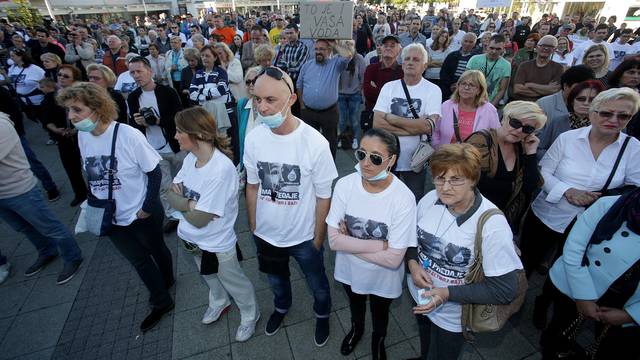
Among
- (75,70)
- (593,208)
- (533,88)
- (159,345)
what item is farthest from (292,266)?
(533,88)

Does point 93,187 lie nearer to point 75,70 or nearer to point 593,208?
point 75,70

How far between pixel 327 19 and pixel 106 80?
3306 millimetres

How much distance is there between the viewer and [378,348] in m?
2.63

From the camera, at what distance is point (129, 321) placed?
3219mm

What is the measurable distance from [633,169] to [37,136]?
11.9 meters

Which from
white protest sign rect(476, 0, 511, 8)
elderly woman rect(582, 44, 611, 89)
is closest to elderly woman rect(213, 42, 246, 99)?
elderly woman rect(582, 44, 611, 89)

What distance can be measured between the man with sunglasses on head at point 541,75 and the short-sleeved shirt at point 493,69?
0.27 metres

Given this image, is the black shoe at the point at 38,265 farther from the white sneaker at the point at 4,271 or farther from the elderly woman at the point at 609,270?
the elderly woman at the point at 609,270

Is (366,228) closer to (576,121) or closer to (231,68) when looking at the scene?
(576,121)

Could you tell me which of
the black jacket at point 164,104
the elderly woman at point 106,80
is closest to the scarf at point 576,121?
the black jacket at point 164,104

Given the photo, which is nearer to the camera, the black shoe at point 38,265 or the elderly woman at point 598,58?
the black shoe at point 38,265

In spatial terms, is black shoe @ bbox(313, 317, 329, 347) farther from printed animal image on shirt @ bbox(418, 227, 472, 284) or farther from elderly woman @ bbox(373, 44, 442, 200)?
elderly woman @ bbox(373, 44, 442, 200)

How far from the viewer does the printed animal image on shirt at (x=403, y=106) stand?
341 cm

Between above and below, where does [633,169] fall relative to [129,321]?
above
